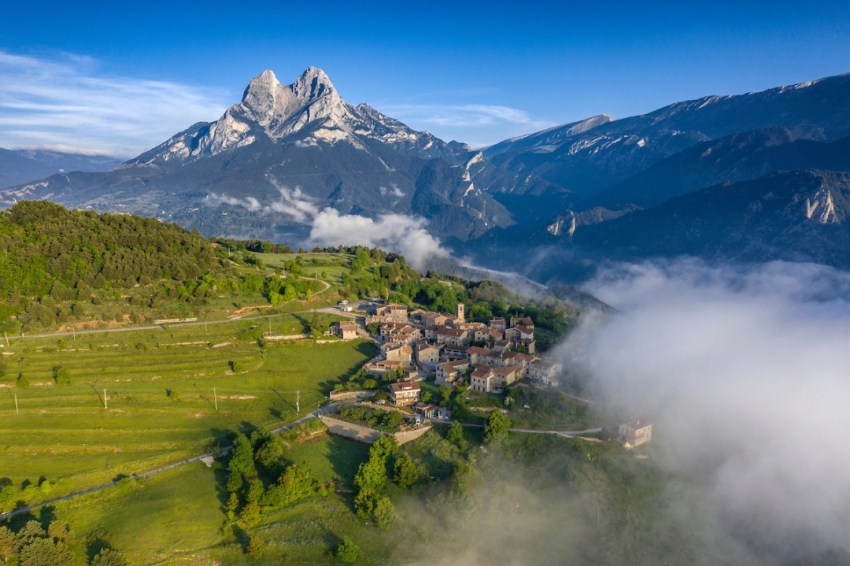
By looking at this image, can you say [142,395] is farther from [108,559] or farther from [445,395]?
[445,395]

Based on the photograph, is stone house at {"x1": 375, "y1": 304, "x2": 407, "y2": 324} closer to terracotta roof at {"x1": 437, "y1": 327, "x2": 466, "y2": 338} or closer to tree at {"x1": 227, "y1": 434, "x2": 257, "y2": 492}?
terracotta roof at {"x1": 437, "y1": 327, "x2": 466, "y2": 338}

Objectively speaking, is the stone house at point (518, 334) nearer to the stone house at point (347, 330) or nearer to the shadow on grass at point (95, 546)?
the stone house at point (347, 330)

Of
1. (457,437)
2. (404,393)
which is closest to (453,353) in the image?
(404,393)

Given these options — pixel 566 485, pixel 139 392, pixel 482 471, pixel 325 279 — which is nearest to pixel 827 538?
pixel 566 485

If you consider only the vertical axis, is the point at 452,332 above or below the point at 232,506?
above

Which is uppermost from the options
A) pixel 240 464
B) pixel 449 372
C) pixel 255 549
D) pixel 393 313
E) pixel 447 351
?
pixel 393 313

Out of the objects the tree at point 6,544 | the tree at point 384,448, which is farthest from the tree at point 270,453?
the tree at point 6,544
